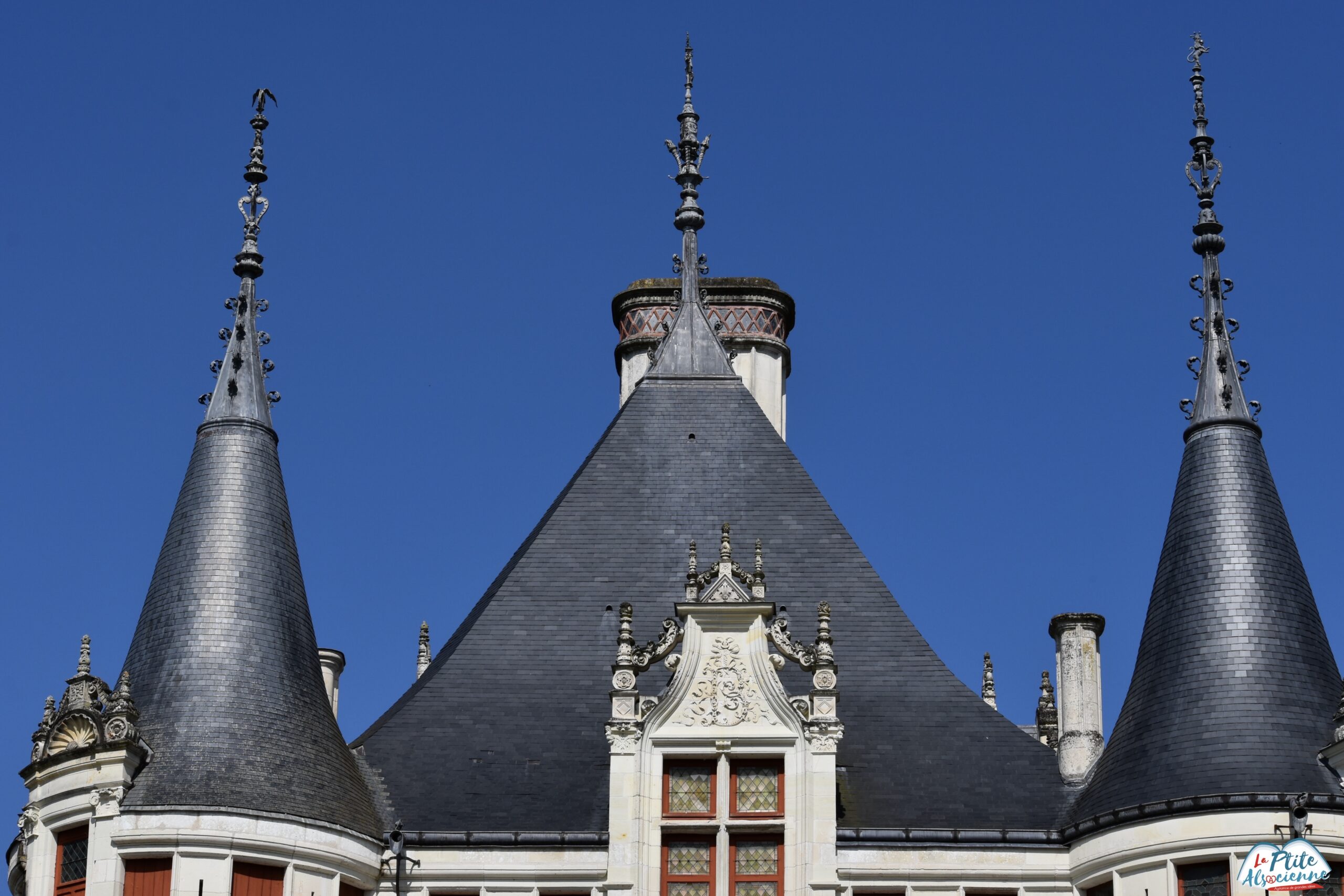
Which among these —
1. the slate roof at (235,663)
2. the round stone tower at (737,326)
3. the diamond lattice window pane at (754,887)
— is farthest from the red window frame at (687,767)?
the round stone tower at (737,326)

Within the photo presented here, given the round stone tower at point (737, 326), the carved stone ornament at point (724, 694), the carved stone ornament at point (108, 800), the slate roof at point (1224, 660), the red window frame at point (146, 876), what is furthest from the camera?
the round stone tower at point (737, 326)

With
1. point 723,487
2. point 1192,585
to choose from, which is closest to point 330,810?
point 723,487

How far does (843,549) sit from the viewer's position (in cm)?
4903

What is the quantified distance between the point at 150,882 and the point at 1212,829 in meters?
14.4

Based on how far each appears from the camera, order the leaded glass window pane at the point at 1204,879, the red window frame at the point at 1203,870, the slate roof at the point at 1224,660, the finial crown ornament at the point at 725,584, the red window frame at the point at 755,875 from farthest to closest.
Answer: the finial crown ornament at the point at 725,584, the red window frame at the point at 755,875, the slate roof at the point at 1224,660, the leaded glass window pane at the point at 1204,879, the red window frame at the point at 1203,870

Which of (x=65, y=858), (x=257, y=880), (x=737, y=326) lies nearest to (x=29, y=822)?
(x=65, y=858)

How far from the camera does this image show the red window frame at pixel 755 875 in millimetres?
43562

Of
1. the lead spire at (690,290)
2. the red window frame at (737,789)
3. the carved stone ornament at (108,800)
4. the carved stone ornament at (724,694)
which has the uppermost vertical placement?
the lead spire at (690,290)

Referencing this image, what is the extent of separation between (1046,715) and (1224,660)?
5569mm

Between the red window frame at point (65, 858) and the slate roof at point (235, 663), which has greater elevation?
the slate roof at point (235, 663)

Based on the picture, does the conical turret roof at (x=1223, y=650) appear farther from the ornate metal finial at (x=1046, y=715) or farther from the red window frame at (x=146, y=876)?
the red window frame at (x=146, y=876)

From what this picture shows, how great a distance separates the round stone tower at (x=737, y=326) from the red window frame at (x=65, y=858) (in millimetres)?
22301

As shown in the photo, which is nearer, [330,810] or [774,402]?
[330,810]

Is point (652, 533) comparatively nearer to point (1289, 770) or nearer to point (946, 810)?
point (946, 810)
